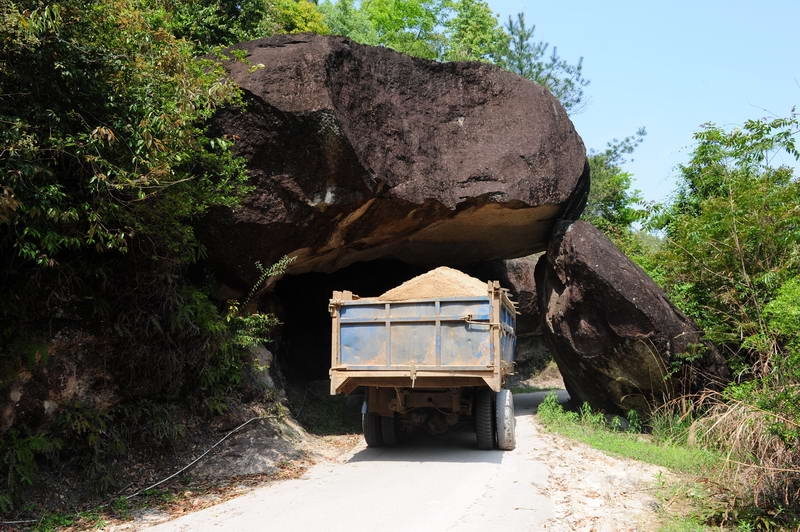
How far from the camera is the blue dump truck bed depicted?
7766mm

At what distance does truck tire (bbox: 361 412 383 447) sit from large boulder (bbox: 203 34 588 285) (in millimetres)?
2791

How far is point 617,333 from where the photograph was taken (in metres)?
10.6

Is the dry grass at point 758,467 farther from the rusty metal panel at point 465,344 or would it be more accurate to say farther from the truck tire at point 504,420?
the truck tire at point 504,420

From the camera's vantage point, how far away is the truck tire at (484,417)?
857 centimetres

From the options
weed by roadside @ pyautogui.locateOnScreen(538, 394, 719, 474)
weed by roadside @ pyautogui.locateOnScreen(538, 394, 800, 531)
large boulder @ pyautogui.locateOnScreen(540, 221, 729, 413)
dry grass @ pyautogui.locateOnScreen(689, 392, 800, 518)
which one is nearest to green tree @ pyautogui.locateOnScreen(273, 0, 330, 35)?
large boulder @ pyautogui.locateOnScreen(540, 221, 729, 413)

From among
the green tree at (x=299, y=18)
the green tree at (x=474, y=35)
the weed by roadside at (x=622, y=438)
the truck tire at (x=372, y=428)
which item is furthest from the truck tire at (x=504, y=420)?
the green tree at (x=474, y=35)

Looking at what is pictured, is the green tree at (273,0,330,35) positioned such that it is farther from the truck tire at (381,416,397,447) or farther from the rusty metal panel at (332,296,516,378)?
the truck tire at (381,416,397,447)

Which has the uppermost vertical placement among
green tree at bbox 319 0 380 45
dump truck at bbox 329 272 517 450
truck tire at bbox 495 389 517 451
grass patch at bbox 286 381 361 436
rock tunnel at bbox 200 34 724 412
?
green tree at bbox 319 0 380 45

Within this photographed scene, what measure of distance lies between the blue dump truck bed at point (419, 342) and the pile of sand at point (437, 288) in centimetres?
25

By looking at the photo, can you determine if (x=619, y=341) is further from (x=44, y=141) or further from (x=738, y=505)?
(x=44, y=141)

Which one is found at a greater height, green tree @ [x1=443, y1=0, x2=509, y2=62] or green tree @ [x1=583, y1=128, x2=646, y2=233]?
green tree @ [x1=443, y1=0, x2=509, y2=62]

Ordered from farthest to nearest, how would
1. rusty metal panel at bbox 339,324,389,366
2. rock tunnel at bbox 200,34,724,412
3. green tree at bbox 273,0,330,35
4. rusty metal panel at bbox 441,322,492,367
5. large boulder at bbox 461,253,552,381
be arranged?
green tree at bbox 273,0,330,35
large boulder at bbox 461,253,552,381
rock tunnel at bbox 200,34,724,412
rusty metal panel at bbox 339,324,389,366
rusty metal panel at bbox 441,322,492,367

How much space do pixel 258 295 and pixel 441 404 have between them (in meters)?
3.60

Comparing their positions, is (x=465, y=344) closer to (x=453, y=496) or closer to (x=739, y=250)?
(x=453, y=496)
